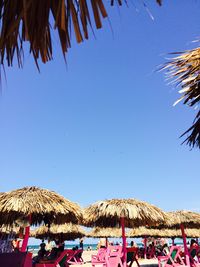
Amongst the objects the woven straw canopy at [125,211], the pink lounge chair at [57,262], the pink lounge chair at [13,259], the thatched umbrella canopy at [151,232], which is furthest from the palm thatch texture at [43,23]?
the thatched umbrella canopy at [151,232]

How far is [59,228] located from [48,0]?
673 inches

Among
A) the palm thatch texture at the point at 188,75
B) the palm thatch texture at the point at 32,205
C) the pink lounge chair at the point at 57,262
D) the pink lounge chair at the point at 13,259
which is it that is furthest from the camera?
→ the pink lounge chair at the point at 57,262

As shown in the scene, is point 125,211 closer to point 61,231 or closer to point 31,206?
point 31,206

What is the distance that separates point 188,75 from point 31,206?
4.94m

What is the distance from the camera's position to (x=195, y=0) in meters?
1.54

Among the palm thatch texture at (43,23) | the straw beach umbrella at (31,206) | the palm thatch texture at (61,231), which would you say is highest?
the palm thatch texture at (61,231)

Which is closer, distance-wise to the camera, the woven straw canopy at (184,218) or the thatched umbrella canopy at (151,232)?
the woven straw canopy at (184,218)

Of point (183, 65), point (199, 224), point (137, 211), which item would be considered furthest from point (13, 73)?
point (199, 224)

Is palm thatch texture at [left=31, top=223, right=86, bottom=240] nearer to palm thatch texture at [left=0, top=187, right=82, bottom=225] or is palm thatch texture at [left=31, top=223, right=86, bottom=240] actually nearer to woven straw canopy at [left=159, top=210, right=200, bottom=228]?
woven straw canopy at [left=159, top=210, right=200, bottom=228]

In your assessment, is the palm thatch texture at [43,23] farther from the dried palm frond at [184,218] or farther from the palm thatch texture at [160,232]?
the palm thatch texture at [160,232]

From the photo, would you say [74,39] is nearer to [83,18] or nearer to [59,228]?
[83,18]

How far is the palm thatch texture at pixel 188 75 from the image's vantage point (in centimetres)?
319

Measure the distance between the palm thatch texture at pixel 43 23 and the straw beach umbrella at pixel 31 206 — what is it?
5.76 meters

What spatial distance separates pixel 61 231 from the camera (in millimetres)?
17016
